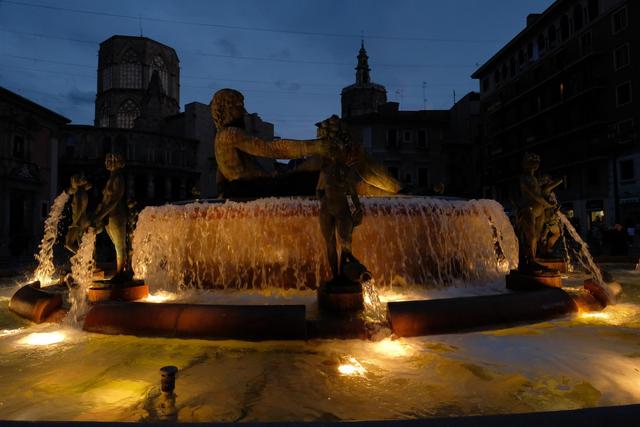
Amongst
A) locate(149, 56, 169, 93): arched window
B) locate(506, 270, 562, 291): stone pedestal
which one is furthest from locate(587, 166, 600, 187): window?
locate(149, 56, 169, 93): arched window

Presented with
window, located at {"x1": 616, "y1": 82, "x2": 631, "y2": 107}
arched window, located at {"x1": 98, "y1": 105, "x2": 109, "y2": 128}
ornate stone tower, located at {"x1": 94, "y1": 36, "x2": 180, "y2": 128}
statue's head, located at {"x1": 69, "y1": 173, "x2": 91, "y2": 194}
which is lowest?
statue's head, located at {"x1": 69, "y1": 173, "x2": 91, "y2": 194}

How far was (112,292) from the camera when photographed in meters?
5.29

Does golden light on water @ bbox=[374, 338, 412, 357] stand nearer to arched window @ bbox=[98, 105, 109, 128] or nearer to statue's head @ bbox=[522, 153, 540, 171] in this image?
statue's head @ bbox=[522, 153, 540, 171]

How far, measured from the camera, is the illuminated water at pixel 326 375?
2.62 m

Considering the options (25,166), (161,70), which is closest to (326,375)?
(25,166)

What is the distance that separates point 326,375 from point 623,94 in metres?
33.6

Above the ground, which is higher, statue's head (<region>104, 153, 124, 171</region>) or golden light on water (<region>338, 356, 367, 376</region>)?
statue's head (<region>104, 153, 124, 171</region>)

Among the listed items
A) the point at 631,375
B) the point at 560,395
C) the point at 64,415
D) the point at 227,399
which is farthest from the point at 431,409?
the point at 64,415

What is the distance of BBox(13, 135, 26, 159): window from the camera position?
29.6 m

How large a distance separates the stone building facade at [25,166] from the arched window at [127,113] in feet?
92.4

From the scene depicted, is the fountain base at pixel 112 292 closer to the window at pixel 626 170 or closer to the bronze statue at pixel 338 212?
the bronze statue at pixel 338 212

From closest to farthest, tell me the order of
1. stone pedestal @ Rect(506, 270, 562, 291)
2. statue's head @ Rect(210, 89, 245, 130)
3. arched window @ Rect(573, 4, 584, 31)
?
stone pedestal @ Rect(506, 270, 562, 291) → statue's head @ Rect(210, 89, 245, 130) → arched window @ Rect(573, 4, 584, 31)

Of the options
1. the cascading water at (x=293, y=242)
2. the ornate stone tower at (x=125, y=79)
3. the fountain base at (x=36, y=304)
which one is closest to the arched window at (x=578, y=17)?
the cascading water at (x=293, y=242)

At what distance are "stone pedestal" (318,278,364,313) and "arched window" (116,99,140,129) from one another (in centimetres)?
6401
